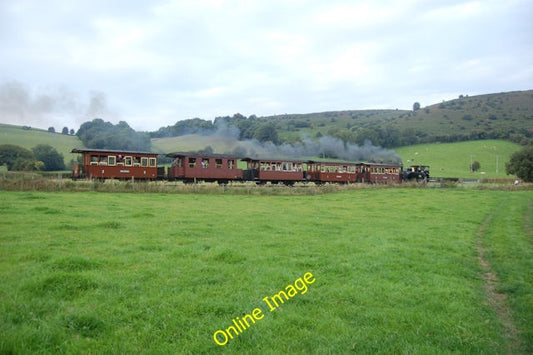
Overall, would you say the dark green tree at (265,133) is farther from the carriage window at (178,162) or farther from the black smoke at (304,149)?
the carriage window at (178,162)

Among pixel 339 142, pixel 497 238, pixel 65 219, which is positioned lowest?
pixel 497 238

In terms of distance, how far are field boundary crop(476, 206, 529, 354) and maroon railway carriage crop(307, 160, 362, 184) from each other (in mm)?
35973

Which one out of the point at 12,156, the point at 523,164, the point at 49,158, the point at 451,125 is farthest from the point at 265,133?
the point at 451,125

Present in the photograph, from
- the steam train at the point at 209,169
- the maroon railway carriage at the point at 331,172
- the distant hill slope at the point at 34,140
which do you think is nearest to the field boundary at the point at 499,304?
the steam train at the point at 209,169

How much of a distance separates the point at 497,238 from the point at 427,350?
11.1 m

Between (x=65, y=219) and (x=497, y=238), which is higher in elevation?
(x=65, y=219)

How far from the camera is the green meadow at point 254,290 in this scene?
466cm

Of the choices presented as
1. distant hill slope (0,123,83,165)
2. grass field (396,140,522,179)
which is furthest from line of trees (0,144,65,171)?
grass field (396,140,522,179)

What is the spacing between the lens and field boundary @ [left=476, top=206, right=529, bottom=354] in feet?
16.8

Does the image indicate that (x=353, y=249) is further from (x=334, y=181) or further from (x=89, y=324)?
(x=334, y=181)

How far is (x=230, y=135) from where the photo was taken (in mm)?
72312

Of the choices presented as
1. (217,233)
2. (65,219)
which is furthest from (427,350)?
(65,219)

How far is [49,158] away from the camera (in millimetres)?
54938

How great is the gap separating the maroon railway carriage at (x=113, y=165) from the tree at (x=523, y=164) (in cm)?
5769
